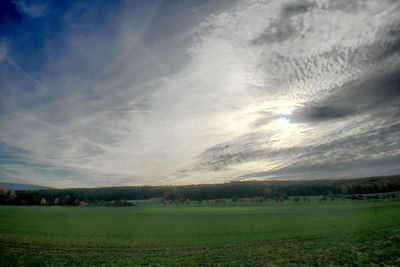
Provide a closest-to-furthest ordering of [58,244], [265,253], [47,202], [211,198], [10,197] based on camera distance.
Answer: [265,253], [58,244], [10,197], [47,202], [211,198]

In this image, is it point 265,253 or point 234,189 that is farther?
point 234,189

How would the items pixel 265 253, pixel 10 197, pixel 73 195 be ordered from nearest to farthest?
pixel 265 253
pixel 10 197
pixel 73 195

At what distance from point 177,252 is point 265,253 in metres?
8.60

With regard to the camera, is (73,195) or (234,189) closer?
(73,195)

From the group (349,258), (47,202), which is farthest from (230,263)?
(47,202)

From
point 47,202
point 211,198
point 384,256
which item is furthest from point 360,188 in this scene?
point 47,202

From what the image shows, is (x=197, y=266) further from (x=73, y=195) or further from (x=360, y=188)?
(x=360, y=188)

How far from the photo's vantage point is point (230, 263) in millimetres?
18250

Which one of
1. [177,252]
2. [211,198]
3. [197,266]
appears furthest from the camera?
[211,198]

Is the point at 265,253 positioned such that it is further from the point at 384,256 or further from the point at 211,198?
the point at 211,198

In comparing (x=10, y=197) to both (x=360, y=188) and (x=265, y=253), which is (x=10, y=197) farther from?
(x=360, y=188)

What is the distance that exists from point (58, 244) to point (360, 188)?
22067 centimetres

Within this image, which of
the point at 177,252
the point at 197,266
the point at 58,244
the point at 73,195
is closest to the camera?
the point at 197,266

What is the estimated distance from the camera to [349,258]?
707 inches
